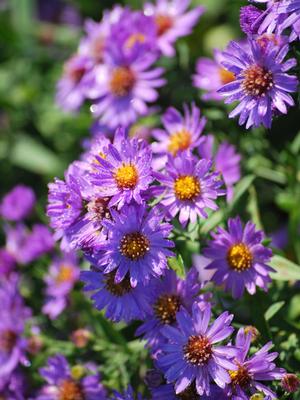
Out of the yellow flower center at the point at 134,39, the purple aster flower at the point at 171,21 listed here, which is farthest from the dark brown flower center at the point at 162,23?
the yellow flower center at the point at 134,39

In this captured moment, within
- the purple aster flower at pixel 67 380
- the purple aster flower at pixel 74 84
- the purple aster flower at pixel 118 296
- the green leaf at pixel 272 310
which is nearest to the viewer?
the purple aster flower at pixel 118 296

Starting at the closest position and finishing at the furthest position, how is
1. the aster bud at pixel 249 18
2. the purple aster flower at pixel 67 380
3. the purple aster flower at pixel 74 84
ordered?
the aster bud at pixel 249 18, the purple aster flower at pixel 67 380, the purple aster flower at pixel 74 84

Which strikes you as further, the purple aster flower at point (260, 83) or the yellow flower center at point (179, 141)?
the yellow flower center at point (179, 141)

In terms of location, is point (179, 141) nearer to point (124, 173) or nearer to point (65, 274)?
point (124, 173)

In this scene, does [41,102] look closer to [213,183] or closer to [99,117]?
[99,117]

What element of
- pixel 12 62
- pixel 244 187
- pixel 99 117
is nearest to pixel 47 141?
pixel 12 62

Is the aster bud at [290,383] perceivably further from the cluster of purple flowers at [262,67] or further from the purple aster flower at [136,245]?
the cluster of purple flowers at [262,67]

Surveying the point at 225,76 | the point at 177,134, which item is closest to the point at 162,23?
the point at 225,76

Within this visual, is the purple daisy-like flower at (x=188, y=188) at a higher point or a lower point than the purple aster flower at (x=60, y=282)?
higher
